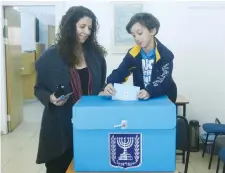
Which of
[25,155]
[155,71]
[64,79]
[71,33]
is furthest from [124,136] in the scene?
[25,155]

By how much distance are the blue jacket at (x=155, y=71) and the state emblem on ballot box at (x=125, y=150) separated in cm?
21

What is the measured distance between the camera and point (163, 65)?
4.27ft

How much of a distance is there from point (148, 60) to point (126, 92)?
0.74 feet

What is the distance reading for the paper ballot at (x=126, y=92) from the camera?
1173mm

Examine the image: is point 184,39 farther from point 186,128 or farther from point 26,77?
point 26,77

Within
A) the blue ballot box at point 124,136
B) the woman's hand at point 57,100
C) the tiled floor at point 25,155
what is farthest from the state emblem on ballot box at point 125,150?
the tiled floor at point 25,155

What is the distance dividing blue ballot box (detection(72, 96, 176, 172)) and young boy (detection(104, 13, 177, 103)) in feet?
0.49

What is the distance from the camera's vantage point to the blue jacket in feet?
4.14

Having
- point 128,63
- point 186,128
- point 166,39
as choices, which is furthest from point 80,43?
point 166,39

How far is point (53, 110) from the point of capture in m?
1.45

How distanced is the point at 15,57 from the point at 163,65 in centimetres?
392

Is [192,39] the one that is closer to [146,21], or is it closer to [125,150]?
[146,21]

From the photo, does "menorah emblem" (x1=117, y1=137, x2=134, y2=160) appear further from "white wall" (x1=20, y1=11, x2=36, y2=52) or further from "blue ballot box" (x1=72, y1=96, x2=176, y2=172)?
"white wall" (x1=20, y1=11, x2=36, y2=52)

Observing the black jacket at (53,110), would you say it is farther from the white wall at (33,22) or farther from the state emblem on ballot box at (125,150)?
the white wall at (33,22)
